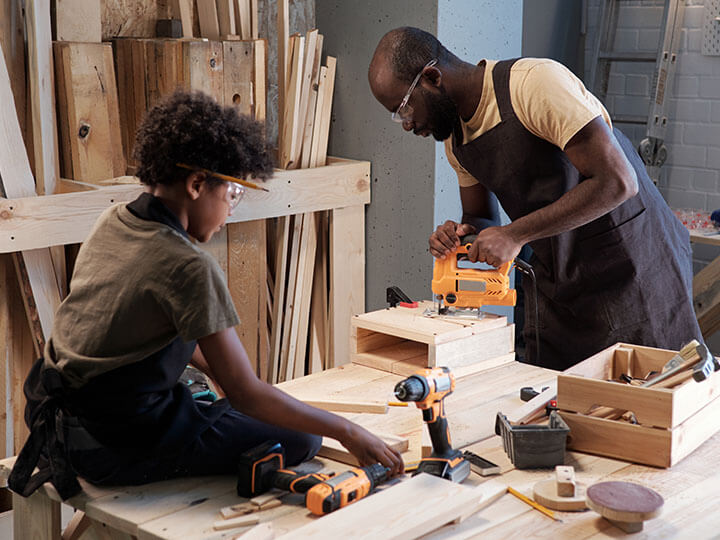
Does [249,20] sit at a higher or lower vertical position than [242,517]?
higher

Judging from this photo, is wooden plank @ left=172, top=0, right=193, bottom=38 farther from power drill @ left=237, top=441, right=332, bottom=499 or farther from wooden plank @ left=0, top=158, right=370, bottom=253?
power drill @ left=237, top=441, right=332, bottom=499

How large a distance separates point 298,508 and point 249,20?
85.2 inches

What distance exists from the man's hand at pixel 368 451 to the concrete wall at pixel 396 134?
179 cm

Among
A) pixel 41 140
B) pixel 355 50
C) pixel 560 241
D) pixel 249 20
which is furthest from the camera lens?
pixel 355 50

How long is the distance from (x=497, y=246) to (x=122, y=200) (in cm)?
127

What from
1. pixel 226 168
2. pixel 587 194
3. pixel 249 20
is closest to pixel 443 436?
pixel 226 168

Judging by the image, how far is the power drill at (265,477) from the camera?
160cm

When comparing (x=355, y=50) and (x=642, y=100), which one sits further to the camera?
(x=642, y=100)

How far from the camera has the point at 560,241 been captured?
2436 millimetres

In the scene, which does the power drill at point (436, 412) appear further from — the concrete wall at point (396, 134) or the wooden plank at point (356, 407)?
the concrete wall at point (396, 134)

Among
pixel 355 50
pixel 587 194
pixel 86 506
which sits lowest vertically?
pixel 86 506

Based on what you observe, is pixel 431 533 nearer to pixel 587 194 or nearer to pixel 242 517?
pixel 242 517

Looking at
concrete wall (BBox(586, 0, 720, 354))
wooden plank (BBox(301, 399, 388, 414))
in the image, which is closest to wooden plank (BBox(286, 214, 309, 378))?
wooden plank (BBox(301, 399, 388, 414))

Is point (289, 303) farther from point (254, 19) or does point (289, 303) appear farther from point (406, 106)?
point (406, 106)
